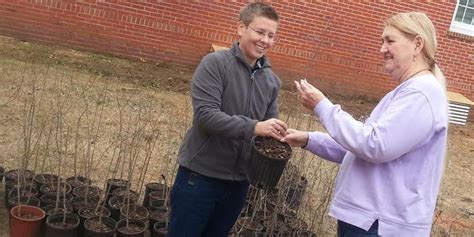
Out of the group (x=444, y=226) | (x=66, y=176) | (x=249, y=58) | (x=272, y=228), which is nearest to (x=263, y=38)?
(x=249, y=58)

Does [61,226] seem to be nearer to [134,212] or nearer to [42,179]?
[134,212]

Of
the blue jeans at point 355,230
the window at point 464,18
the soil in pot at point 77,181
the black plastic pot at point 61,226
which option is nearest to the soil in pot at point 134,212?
the black plastic pot at point 61,226

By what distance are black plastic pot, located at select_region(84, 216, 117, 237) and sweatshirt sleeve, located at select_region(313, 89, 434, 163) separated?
2391 mm

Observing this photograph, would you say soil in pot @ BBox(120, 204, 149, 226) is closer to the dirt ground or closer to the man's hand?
the dirt ground

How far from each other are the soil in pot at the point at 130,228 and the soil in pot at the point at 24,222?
22.6 inches

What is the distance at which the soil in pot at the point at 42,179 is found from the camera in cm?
456

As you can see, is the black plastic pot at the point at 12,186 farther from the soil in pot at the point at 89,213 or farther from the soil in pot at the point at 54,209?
the soil in pot at the point at 89,213

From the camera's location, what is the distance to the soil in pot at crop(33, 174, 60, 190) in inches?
179

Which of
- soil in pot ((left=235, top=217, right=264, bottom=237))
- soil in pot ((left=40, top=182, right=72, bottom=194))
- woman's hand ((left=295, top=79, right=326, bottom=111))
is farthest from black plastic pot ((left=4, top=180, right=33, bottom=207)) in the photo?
woman's hand ((left=295, top=79, right=326, bottom=111))

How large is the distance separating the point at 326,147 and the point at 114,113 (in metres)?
4.92

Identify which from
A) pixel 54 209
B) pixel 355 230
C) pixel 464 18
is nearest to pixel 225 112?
pixel 355 230

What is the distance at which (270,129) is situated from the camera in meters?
2.68

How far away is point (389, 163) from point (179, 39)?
741cm

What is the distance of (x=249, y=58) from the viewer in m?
2.83
